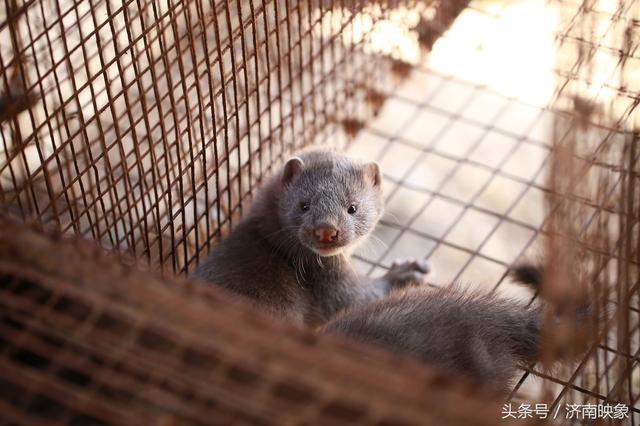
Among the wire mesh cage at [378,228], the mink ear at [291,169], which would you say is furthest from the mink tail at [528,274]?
the mink ear at [291,169]

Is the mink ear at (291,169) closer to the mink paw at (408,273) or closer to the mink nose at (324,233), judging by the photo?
the mink nose at (324,233)

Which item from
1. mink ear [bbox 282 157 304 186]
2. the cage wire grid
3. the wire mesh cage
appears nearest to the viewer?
the wire mesh cage

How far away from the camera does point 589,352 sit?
2234mm

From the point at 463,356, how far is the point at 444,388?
98 centimetres

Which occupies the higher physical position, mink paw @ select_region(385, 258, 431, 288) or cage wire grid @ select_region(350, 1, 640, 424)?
cage wire grid @ select_region(350, 1, 640, 424)

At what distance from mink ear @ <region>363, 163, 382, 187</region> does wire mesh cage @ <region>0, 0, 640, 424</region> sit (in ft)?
1.36

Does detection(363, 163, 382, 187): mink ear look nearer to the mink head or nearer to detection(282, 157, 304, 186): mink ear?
the mink head

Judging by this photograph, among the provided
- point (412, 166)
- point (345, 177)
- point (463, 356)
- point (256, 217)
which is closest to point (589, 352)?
point (463, 356)

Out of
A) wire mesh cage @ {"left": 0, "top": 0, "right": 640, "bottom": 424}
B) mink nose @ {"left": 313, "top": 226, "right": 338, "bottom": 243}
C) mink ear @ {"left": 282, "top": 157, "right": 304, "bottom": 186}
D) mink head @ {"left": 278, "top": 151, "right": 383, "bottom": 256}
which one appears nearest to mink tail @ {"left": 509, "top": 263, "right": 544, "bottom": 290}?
wire mesh cage @ {"left": 0, "top": 0, "right": 640, "bottom": 424}

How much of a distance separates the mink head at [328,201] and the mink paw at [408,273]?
0.33 meters

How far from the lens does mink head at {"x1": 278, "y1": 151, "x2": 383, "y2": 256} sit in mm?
2721

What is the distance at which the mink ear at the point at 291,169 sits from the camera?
2.81 m

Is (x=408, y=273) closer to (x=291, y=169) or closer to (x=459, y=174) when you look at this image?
(x=291, y=169)

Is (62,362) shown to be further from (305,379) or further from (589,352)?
(589,352)
